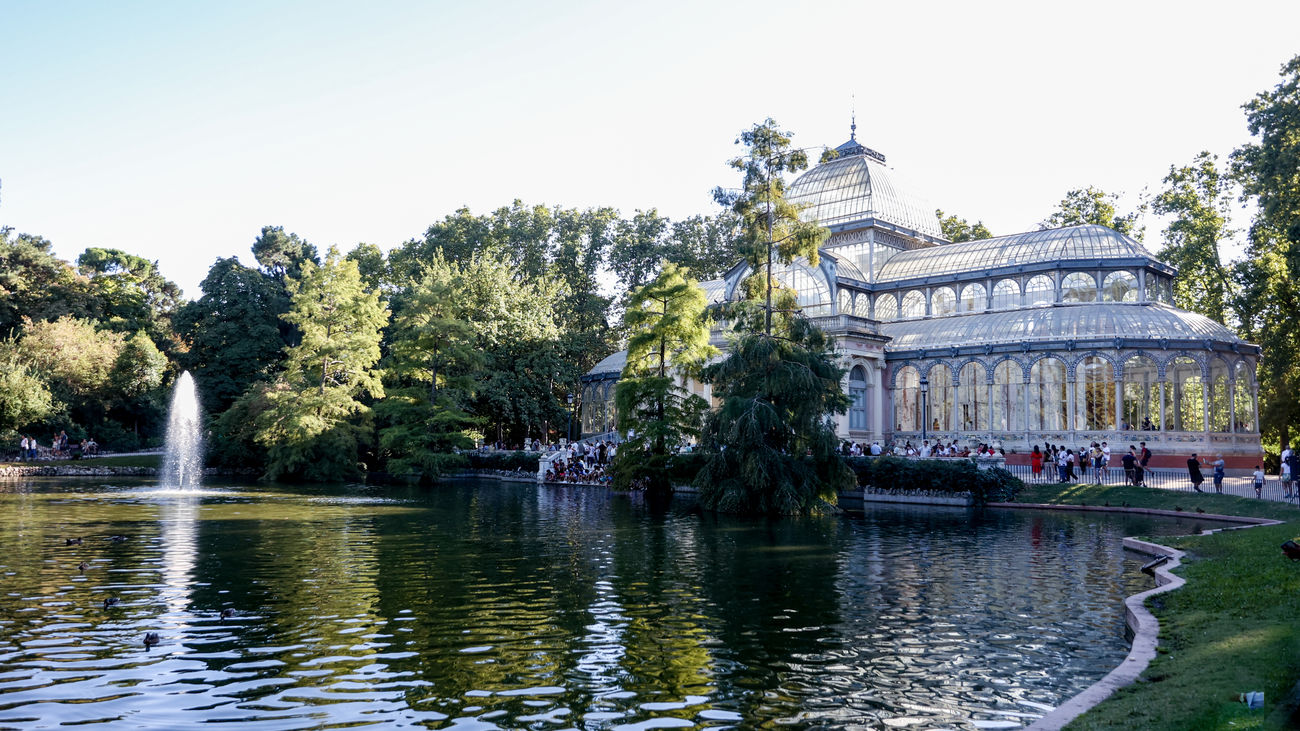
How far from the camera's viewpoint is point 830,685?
30.5ft

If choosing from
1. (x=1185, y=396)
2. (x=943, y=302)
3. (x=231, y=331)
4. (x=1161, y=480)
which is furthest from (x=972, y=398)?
(x=231, y=331)

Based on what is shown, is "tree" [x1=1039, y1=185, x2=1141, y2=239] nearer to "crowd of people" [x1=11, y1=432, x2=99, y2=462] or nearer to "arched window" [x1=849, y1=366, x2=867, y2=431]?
"arched window" [x1=849, y1=366, x2=867, y2=431]

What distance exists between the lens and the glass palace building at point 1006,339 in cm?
4241

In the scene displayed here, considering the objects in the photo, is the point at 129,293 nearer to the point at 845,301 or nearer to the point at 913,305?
the point at 845,301

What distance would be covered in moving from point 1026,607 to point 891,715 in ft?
20.5

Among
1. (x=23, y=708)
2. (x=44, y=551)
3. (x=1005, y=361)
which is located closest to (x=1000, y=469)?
(x=1005, y=361)

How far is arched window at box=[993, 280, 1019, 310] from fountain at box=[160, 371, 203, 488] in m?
43.2

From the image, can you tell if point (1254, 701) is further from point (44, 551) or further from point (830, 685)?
point (44, 551)

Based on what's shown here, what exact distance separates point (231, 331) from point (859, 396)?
36.7 m

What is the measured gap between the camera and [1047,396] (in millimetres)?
44688

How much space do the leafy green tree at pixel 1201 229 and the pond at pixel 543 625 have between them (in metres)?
35.7

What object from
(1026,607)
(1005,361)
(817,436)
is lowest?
(1026,607)

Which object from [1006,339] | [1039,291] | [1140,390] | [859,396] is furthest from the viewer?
[1039,291]

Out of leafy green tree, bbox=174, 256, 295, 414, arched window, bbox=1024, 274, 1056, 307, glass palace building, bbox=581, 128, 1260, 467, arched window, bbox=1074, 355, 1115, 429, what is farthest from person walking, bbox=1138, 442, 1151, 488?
leafy green tree, bbox=174, 256, 295, 414
